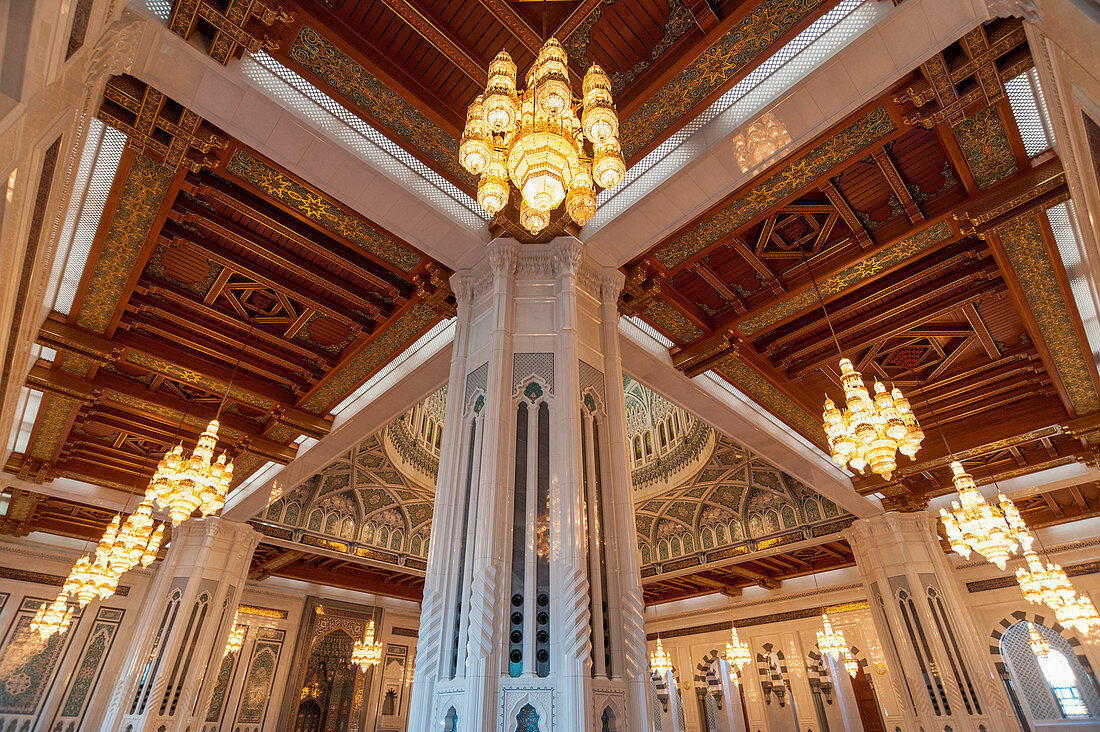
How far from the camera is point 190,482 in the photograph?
6332 mm

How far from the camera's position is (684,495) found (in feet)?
45.1

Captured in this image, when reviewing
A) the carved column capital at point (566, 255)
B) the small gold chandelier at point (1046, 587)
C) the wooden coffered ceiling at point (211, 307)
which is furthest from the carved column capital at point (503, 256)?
the small gold chandelier at point (1046, 587)

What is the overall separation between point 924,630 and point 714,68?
9672 mm

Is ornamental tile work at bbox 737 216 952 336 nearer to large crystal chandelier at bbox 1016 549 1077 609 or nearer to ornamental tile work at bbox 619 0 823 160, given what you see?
ornamental tile work at bbox 619 0 823 160

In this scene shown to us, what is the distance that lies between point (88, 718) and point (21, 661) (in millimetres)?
1920

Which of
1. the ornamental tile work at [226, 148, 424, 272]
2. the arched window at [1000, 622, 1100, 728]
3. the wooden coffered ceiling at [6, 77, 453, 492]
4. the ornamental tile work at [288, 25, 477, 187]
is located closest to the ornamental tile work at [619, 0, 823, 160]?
the ornamental tile work at [288, 25, 477, 187]

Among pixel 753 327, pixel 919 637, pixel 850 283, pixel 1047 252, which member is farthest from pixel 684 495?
pixel 1047 252

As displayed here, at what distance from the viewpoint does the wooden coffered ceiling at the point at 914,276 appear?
477cm

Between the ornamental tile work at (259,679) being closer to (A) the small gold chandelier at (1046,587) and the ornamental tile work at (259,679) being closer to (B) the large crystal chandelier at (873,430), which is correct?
(B) the large crystal chandelier at (873,430)

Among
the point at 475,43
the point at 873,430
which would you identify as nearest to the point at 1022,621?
the point at 873,430

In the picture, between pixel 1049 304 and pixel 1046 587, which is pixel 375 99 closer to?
pixel 1049 304

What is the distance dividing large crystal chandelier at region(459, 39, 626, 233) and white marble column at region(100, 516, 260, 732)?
33.7 ft

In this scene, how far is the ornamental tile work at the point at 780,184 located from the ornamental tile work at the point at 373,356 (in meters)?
2.98

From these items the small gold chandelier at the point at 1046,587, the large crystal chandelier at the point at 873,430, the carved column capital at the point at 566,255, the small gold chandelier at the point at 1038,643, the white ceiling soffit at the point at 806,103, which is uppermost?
the white ceiling soffit at the point at 806,103
